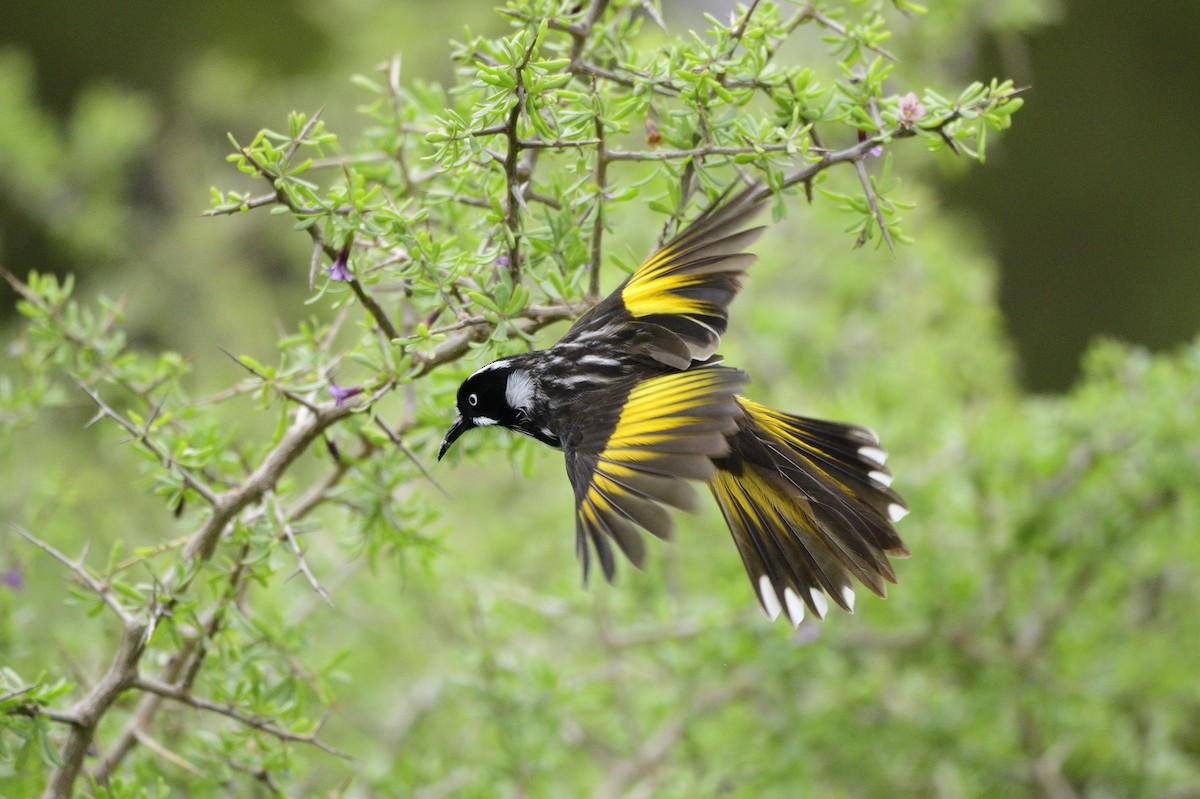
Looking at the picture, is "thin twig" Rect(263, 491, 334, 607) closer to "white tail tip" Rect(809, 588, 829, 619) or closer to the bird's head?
the bird's head

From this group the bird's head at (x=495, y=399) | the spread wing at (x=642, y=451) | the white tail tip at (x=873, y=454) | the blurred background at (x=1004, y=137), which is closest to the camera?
the spread wing at (x=642, y=451)

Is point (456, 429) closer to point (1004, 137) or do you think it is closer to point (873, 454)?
point (873, 454)

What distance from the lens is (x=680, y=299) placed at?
1719 millimetres

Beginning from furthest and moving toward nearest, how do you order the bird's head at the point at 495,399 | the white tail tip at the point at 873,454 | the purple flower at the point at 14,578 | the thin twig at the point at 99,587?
the purple flower at the point at 14,578
the white tail tip at the point at 873,454
the bird's head at the point at 495,399
the thin twig at the point at 99,587

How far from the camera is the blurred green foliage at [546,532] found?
5.00 ft

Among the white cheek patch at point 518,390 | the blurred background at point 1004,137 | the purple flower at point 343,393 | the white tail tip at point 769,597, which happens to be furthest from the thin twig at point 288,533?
the blurred background at point 1004,137

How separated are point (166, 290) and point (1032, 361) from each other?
443cm

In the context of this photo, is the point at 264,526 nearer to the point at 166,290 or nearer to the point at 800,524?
the point at 800,524

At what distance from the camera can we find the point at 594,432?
162 centimetres

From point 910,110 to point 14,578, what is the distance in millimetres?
1805

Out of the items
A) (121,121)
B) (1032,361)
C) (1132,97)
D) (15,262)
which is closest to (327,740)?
(121,121)

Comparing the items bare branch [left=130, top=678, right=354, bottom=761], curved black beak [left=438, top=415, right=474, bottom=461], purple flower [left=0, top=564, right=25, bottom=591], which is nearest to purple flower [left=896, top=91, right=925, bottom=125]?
curved black beak [left=438, top=415, right=474, bottom=461]

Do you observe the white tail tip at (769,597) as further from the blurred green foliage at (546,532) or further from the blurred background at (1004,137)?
the blurred background at (1004,137)

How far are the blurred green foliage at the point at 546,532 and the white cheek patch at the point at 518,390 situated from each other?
142 mm
